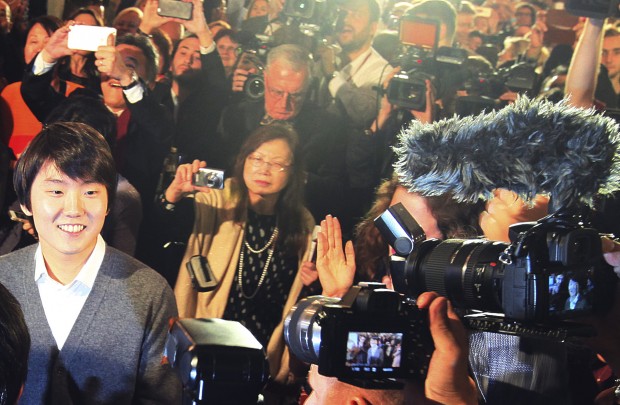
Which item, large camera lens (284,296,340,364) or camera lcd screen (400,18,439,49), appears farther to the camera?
camera lcd screen (400,18,439,49)

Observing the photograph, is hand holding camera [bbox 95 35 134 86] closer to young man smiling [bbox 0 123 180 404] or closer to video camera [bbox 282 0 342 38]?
video camera [bbox 282 0 342 38]

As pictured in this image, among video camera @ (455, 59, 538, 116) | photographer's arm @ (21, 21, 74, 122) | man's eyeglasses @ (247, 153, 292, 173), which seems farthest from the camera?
video camera @ (455, 59, 538, 116)

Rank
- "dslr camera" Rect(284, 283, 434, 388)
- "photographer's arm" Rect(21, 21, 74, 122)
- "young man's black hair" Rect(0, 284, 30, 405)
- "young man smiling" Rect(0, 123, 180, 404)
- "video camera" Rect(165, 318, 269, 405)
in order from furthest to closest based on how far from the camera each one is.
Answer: "photographer's arm" Rect(21, 21, 74, 122) < "young man smiling" Rect(0, 123, 180, 404) < "dslr camera" Rect(284, 283, 434, 388) < "young man's black hair" Rect(0, 284, 30, 405) < "video camera" Rect(165, 318, 269, 405)

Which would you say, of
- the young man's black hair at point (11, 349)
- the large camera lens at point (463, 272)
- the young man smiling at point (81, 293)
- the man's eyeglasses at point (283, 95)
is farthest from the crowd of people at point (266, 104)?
the young man's black hair at point (11, 349)

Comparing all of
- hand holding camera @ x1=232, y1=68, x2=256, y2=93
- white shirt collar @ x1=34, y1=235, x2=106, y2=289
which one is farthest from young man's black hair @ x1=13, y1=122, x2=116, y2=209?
hand holding camera @ x1=232, y1=68, x2=256, y2=93

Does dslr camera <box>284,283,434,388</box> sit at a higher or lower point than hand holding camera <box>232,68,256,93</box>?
lower

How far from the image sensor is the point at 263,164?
362 centimetres

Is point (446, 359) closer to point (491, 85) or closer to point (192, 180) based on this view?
point (192, 180)

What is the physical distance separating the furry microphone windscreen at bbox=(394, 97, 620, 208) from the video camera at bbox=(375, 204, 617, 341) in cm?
6

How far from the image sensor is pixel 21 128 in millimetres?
3506

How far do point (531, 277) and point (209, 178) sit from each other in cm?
→ 222

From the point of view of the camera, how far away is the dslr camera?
56.0 inches

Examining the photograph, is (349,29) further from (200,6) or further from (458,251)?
(458,251)

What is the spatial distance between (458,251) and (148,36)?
7.31 ft
